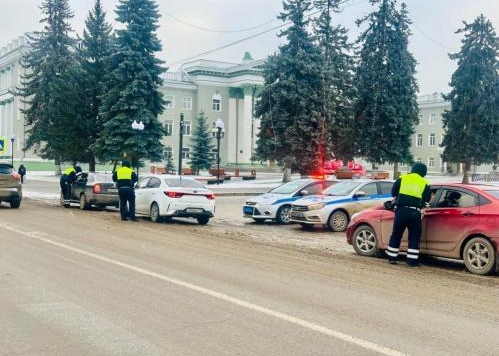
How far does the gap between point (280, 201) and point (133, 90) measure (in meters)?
24.5

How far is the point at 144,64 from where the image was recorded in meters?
42.5

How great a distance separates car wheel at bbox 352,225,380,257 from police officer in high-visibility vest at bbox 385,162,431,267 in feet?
3.87

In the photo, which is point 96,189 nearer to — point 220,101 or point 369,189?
point 369,189

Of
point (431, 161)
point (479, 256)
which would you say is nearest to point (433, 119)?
point (431, 161)

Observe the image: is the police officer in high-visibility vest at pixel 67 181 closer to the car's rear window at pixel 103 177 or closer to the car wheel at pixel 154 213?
the car's rear window at pixel 103 177

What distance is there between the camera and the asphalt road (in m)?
5.58

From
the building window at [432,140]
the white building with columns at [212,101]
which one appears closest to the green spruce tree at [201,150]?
the white building with columns at [212,101]

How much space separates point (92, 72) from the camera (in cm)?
4078

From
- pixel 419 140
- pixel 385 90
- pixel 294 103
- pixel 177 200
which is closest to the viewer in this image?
pixel 177 200

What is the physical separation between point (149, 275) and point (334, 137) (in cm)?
3803

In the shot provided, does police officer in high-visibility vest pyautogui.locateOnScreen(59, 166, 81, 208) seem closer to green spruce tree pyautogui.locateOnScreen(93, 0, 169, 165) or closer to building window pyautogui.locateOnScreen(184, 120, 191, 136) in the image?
green spruce tree pyautogui.locateOnScreen(93, 0, 169, 165)

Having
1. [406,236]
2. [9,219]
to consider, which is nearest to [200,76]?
[9,219]

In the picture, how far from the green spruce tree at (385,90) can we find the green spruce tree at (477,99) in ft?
19.5

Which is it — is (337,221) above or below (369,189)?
below
